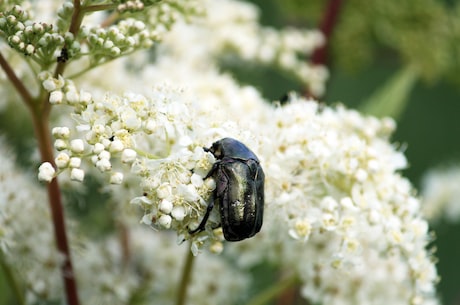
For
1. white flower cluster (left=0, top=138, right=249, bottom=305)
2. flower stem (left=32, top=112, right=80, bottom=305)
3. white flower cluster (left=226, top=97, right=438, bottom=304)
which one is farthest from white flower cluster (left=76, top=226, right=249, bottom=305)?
white flower cluster (left=226, top=97, right=438, bottom=304)

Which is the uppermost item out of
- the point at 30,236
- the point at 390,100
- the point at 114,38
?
the point at 390,100

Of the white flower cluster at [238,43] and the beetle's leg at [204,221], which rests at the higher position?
the white flower cluster at [238,43]

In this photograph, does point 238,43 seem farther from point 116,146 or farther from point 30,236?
point 116,146

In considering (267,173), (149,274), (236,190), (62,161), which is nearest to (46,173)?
(62,161)

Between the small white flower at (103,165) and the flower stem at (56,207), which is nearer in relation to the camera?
the small white flower at (103,165)

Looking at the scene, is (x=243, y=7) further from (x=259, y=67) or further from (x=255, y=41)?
(x=259, y=67)

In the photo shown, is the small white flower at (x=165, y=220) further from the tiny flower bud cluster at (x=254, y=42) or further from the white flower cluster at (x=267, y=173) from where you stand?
the tiny flower bud cluster at (x=254, y=42)

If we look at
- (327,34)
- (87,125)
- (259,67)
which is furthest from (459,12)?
(87,125)

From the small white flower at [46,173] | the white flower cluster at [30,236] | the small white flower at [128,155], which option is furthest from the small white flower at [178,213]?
the white flower cluster at [30,236]
